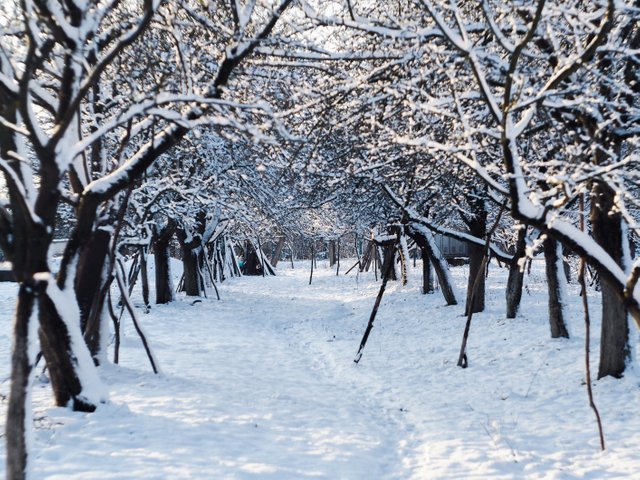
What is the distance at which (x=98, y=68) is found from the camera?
143 inches

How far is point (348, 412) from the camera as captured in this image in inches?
258

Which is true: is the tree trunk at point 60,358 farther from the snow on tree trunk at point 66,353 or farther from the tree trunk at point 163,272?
the tree trunk at point 163,272

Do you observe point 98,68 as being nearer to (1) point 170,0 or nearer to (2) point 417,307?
(1) point 170,0

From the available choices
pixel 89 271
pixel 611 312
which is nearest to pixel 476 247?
pixel 611 312

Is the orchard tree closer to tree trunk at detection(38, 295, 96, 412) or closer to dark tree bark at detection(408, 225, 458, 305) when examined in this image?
tree trunk at detection(38, 295, 96, 412)

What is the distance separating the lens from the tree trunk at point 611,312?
674 cm

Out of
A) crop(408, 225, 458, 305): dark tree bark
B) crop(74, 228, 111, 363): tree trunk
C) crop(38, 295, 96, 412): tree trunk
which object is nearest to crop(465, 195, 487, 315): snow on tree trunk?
crop(408, 225, 458, 305): dark tree bark

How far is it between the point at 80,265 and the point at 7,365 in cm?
319

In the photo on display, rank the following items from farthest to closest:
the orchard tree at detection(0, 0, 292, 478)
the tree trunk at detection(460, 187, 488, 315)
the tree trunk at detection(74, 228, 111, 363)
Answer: the tree trunk at detection(460, 187, 488, 315)
the tree trunk at detection(74, 228, 111, 363)
the orchard tree at detection(0, 0, 292, 478)

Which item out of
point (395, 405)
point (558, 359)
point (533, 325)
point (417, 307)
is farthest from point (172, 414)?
point (417, 307)

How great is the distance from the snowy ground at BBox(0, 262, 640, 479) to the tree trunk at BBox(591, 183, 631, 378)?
25 centimetres

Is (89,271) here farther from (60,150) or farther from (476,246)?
(476,246)

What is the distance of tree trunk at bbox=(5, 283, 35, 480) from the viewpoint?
3539 mm

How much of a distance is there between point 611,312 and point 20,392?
7059mm
